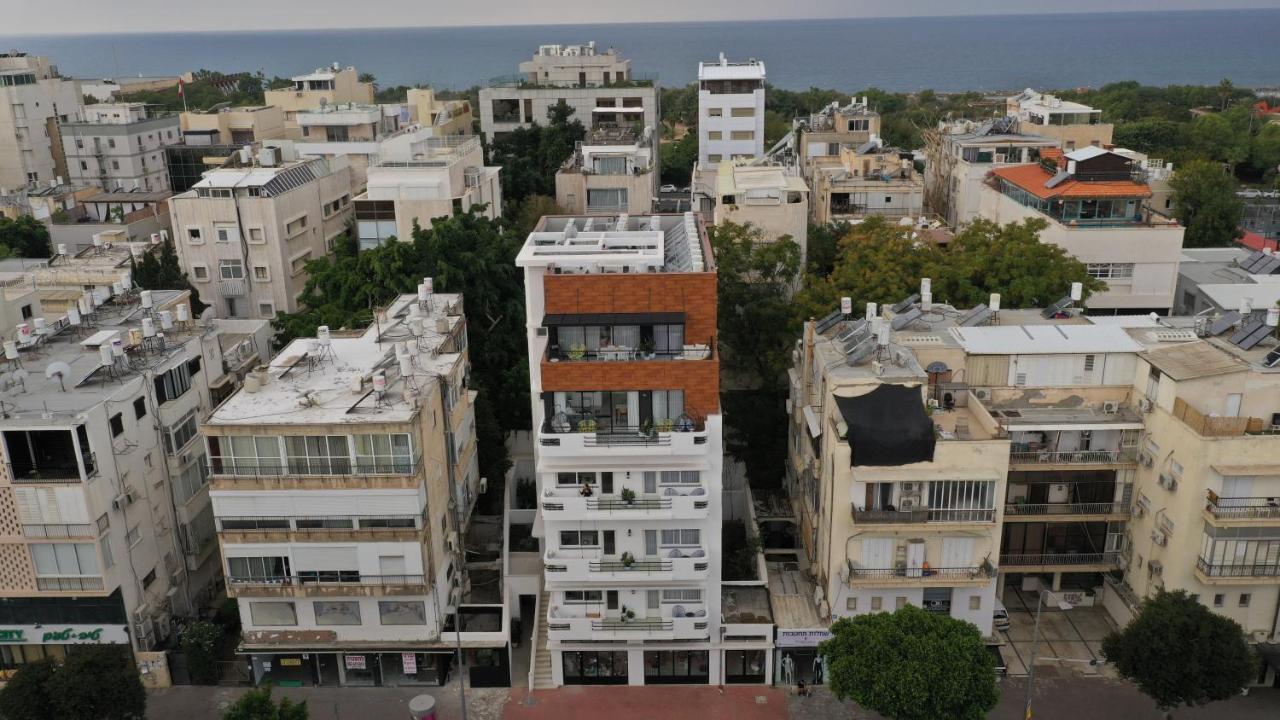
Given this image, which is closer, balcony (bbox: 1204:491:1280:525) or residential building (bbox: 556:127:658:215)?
balcony (bbox: 1204:491:1280:525)

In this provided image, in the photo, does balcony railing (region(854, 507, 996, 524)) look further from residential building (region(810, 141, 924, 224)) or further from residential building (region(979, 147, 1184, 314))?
residential building (region(810, 141, 924, 224))

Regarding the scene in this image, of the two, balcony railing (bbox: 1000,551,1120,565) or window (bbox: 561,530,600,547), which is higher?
window (bbox: 561,530,600,547)

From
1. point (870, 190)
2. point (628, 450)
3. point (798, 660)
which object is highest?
point (870, 190)

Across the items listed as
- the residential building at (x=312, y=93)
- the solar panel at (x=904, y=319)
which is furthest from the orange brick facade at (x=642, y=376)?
the residential building at (x=312, y=93)

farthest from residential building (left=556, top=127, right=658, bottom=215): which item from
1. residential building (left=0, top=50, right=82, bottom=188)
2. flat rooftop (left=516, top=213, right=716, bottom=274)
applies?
residential building (left=0, top=50, right=82, bottom=188)

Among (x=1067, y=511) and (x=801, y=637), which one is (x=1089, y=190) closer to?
(x=1067, y=511)

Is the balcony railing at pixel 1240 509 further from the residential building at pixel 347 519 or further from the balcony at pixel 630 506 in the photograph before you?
the residential building at pixel 347 519

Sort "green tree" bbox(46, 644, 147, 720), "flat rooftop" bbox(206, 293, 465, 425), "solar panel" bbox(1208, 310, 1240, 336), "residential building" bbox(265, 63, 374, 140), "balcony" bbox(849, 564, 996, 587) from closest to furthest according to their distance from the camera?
"green tree" bbox(46, 644, 147, 720)
"flat rooftop" bbox(206, 293, 465, 425)
"balcony" bbox(849, 564, 996, 587)
"solar panel" bbox(1208, 310, 1240, 336)
"residential building" bbox(265, 63, 374, 140)

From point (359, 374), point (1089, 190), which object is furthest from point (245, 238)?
point (1089, 190)
